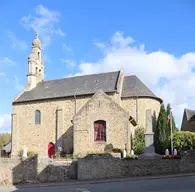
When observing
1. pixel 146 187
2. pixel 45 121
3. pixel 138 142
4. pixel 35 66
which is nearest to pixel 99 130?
pixel 138 142

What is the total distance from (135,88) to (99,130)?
815cm

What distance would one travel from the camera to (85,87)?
3519cm

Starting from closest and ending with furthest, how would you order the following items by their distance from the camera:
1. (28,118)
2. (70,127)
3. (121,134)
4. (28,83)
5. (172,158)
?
(172,158)
(121,134)
(70,127)
(28,118)
(28,83)

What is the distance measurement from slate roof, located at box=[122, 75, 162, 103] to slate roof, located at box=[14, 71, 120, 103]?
155 cm

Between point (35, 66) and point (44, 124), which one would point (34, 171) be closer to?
point (44, 124)

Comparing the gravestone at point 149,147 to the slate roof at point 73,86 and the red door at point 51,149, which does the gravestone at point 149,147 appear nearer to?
the slate roof at point 73,86

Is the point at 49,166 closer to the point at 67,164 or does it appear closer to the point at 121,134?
the point at 67,164

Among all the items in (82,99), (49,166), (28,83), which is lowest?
(49,166)

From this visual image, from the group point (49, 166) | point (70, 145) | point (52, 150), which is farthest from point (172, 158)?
point (52, 150)

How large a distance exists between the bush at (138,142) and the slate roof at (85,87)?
4337 millimetres

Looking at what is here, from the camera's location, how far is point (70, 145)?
3259cm

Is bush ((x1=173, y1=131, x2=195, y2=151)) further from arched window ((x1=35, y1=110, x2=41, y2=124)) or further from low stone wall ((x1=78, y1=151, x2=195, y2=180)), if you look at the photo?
arched window ((x1=35, y1=110, x2=41, y2=124))

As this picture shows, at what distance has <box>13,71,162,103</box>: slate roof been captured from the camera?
33.6 meters

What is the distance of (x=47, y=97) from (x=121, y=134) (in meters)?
12.2
